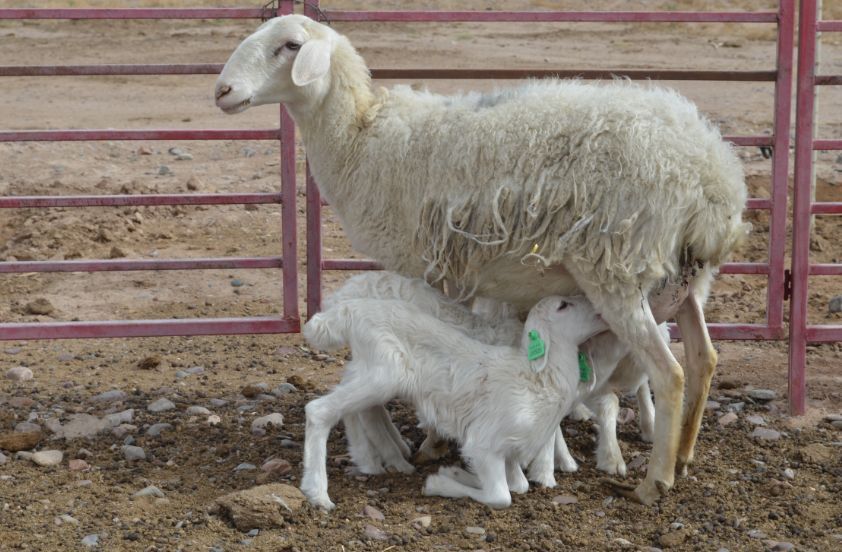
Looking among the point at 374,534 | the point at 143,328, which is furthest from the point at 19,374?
the point at 374,534

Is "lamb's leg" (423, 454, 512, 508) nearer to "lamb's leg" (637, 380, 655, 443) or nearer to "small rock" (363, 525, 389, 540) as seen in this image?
"small rock" (363, 525, 389, 540)

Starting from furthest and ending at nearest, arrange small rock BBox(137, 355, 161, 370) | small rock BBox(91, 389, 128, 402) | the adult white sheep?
1. small rock BBox(137, 355, 161, 370)
2. small rock BBox(91, 389, 128, 402)
3. the adult white sheep

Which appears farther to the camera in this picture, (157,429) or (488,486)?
(157,429)

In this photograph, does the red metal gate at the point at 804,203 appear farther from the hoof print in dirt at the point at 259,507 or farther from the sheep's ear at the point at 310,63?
the hoof print in dirt at the point at 259,507

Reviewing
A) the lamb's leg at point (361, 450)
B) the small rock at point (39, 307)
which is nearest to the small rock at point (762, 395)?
the lamb's leg at point (361, 450)

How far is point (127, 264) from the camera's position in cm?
606

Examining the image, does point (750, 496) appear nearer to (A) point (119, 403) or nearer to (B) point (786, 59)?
(B) point (786, 59)

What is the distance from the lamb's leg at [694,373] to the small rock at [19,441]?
2571 mm

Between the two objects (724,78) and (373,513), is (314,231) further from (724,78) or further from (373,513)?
(724,78)

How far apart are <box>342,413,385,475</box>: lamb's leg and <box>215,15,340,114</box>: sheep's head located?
1290 millimetres

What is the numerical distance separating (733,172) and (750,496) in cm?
122

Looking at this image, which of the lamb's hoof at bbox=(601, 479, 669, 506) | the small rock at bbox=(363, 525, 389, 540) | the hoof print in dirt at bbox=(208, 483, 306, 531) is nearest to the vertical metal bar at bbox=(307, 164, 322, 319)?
the hoof print in dirt at bbox=(208, 483, 306, 531)

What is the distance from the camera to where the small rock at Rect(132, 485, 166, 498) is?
16.4ft

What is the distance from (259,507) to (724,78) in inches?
111
